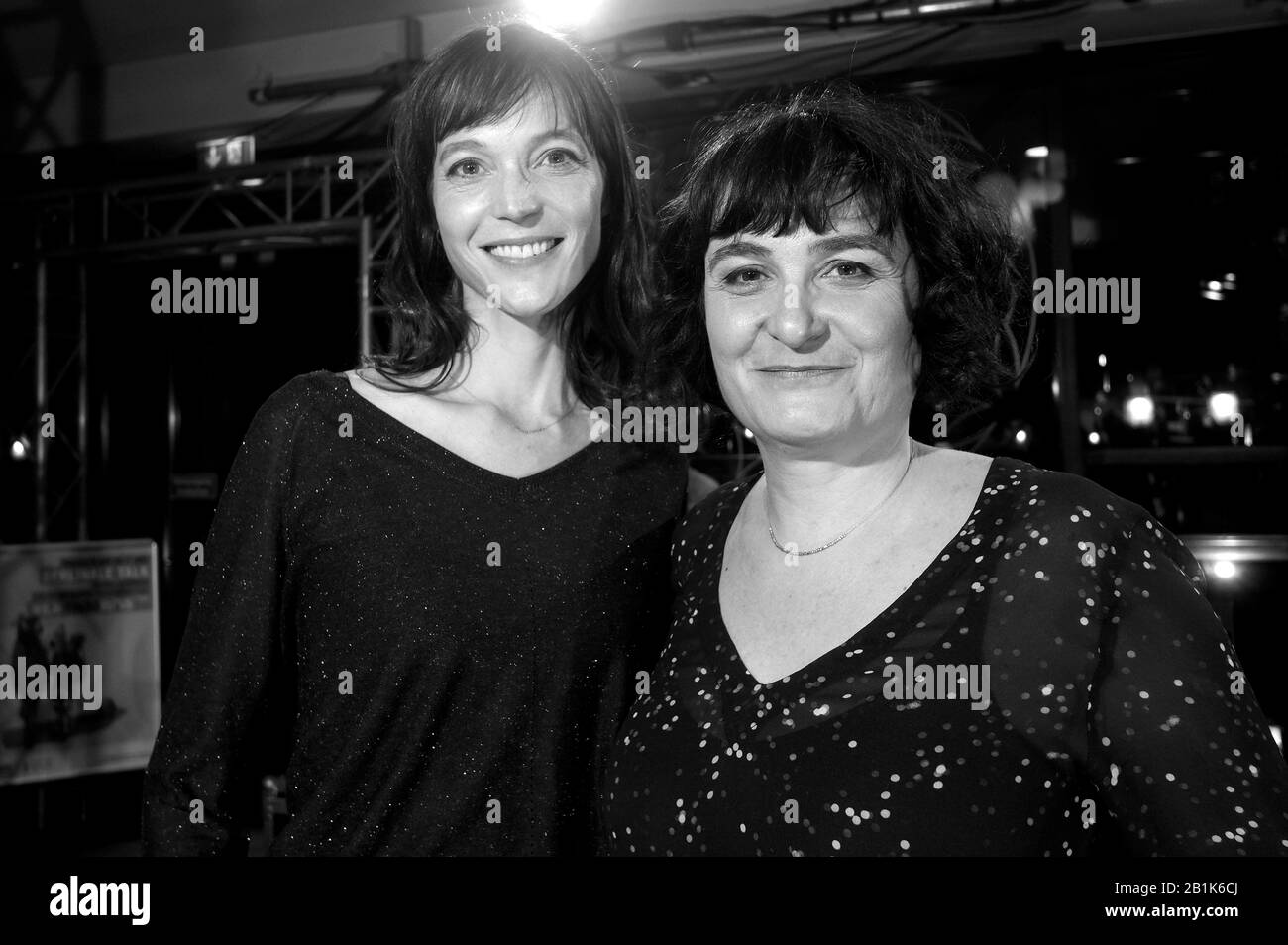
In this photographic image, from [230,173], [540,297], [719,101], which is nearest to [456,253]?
Result: [540,297]

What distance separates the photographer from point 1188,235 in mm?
4090

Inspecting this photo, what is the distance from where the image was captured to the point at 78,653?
4.39 meters

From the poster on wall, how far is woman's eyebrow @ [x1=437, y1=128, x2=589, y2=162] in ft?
11.2

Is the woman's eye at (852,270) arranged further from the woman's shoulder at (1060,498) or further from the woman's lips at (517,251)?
the woman's lips at (517,251)

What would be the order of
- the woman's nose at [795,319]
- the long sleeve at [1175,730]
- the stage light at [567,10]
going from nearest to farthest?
1. the long sleeve at [1175,730]
2. the woman's nose at [795,319]
3. the stage light at [567,10]

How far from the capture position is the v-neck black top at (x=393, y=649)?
4.19 ft

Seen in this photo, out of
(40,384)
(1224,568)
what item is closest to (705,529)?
(1224,568)

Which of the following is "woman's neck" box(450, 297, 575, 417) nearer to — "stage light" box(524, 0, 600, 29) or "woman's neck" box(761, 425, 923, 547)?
"woman's neck" box(761, 425, 923, 547)

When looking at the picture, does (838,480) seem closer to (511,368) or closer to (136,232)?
(511,368)

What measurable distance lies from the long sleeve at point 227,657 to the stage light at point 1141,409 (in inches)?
141

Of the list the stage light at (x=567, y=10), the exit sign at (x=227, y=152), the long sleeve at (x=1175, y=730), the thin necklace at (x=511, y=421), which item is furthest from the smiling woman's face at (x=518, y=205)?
the exit sign at (x=227, y=152)

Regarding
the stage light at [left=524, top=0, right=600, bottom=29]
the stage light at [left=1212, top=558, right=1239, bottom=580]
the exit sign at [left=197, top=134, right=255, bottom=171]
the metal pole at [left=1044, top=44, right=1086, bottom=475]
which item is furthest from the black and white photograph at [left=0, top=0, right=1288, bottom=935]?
the exit sign at [left=197, top=134, right=255, bottom=171]

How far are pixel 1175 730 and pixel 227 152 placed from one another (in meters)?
5.07

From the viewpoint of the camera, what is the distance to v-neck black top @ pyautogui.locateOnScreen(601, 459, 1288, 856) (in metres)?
1.03
